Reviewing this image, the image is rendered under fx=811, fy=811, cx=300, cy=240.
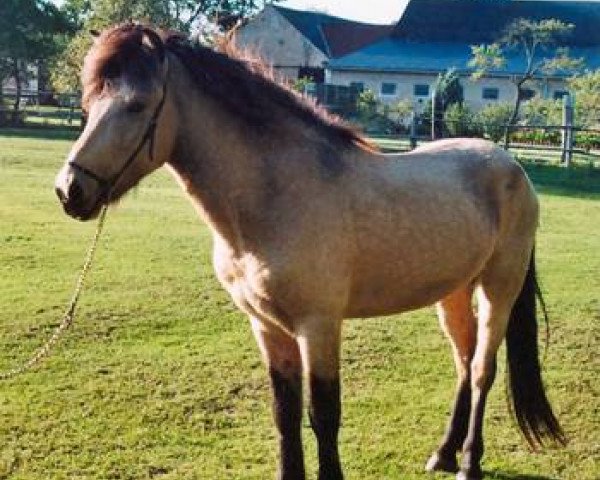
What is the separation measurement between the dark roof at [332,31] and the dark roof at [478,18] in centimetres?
228

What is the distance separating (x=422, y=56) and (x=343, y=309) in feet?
135

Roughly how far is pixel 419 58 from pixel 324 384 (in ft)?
135

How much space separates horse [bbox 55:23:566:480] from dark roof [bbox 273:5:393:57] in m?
43.4

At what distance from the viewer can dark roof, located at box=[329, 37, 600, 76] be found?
4178cm

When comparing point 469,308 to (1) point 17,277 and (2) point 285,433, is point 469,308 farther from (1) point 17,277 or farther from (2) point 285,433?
(1) point 17,277

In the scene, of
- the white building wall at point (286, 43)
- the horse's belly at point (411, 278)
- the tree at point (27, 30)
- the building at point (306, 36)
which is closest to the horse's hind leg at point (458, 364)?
the horse's belly at point (411, 278)

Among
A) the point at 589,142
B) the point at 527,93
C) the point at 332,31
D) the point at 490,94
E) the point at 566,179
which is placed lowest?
the point at 566,179

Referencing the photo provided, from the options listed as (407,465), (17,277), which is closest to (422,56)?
(17,277)

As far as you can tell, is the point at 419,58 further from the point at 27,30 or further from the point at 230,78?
the point at 230,78

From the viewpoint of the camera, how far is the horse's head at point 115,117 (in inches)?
104

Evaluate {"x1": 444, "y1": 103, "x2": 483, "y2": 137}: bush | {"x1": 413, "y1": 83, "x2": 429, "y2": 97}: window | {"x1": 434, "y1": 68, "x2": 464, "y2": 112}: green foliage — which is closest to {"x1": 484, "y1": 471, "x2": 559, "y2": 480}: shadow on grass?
{"x1": 444, "y1": 103, "x2": 483, "y2": 137}: bush

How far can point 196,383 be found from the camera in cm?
478

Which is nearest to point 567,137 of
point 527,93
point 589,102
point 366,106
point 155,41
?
point 589,102

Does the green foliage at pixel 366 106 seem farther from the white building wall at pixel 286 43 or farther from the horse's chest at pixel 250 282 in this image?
the horse's chest at pixel 250 282
